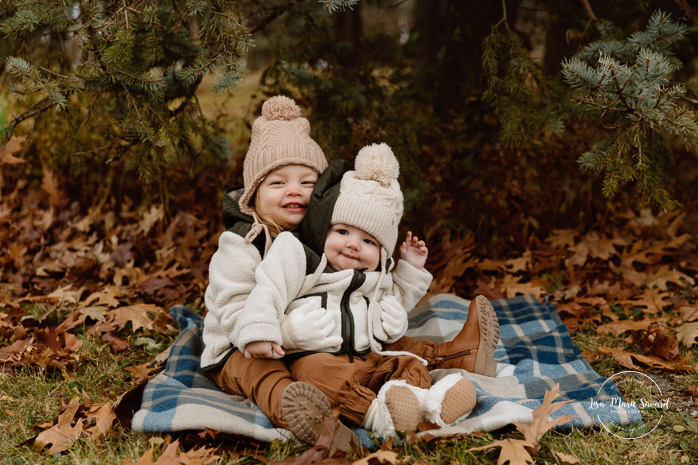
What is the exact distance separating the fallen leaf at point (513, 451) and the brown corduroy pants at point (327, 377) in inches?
18.7

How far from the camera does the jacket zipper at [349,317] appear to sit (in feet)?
8.60

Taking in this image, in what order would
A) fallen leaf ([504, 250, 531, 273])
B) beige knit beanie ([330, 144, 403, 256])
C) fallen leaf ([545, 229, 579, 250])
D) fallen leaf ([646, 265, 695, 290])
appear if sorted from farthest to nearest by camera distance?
fallen leaf ([545, 229, 579, 250]) < fallen leaf ([504, 250, 531, 273]) < fallen leaf ([646, 265, 695, 290]) < beige knit beanie ([330, 144, 403, 256])

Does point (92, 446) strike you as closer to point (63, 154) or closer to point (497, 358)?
point (497, 358)

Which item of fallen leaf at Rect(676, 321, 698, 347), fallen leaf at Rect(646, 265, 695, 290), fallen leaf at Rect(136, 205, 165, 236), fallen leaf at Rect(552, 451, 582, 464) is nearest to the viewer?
fallen leaf at Rect(552, 451, 582, 464)

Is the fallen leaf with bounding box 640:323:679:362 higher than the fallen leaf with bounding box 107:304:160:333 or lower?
higher

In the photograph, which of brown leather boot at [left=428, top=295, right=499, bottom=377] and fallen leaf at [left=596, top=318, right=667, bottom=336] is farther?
fallen leaf at [left=596, top=318, right=667, bottom=336]

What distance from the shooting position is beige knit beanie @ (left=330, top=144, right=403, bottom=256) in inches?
104

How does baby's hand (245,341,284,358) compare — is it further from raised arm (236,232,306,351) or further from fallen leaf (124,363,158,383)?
fallen leaf (124,363,158,383)

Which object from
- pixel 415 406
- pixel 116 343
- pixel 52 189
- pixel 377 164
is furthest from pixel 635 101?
pixel 52 189

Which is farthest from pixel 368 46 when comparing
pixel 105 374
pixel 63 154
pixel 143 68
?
pixel 105 374

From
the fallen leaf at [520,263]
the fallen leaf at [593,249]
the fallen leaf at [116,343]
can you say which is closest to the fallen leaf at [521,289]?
the fallen leaf at [520,263]

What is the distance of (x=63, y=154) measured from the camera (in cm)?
548

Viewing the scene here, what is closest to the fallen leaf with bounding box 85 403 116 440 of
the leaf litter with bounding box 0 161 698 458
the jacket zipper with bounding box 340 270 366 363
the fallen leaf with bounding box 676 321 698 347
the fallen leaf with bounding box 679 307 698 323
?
the leaf litter with bounding box 0 161 698 458

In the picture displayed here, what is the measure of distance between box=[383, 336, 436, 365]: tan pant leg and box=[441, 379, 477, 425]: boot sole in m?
0.59
